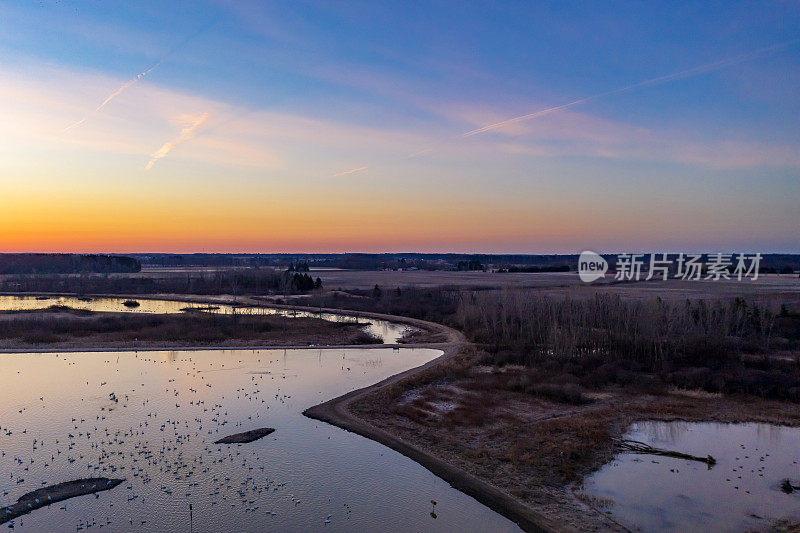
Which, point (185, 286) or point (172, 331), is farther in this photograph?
point (185, 286)

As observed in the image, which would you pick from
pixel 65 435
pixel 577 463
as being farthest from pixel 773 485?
pixel 65 435

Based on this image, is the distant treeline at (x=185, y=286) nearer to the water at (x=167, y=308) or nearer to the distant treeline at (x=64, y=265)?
the water at (x=167, y=308)

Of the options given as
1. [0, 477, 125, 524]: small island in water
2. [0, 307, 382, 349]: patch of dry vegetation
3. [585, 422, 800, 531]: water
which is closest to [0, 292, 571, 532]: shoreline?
[585, 422, 800, 531]: water

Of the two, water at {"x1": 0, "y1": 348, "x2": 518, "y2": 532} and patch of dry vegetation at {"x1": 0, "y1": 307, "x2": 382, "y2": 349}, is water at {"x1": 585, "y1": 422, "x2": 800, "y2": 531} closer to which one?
water at {"x1": 0, "y1": 348, "x2": 518, "y2": 532}

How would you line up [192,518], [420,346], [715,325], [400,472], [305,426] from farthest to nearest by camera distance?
[420,346] → [715,325] → [305,426] → [400,472] → [192,518]

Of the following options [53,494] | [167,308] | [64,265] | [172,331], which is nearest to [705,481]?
[53,494]

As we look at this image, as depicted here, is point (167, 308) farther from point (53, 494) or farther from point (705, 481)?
point (705, 481)

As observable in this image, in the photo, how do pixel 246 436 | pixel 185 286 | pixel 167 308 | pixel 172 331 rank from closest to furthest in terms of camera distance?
pixel 246 436 < pixel 172 331 < pixel 167 308 < pixel 185 286

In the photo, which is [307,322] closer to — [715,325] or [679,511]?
[715,325]

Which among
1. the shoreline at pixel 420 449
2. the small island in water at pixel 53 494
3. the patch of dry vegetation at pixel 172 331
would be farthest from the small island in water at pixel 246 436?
the patch of dry vegetation at pixel 172 331
